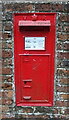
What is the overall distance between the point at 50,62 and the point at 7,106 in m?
0.86

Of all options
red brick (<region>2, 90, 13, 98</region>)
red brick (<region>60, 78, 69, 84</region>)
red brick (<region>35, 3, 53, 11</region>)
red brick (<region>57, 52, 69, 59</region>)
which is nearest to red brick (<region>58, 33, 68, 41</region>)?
red brick (<region>57, 52, 69, 59</region>)

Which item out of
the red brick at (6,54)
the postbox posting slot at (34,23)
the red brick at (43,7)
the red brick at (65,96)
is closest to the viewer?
the postbox posting slot at (34,23)

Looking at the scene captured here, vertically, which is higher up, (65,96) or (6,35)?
(6,35)

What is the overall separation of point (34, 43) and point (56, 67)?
44 cm

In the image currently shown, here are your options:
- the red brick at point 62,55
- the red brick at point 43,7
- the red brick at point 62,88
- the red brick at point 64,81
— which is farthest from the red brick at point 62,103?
the red brick at point 43,7

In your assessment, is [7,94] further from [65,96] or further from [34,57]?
[65,96]

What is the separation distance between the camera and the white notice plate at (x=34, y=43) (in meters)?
3.15

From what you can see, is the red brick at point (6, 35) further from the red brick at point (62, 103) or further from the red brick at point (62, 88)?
the red brick at point (62, 103)

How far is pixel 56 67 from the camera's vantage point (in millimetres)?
3270

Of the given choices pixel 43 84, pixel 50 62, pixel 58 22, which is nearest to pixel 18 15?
pixel 58 22

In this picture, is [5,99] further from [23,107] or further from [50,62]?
[50,62]

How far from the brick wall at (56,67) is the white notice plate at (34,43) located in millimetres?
191

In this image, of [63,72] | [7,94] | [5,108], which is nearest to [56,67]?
[63,72]

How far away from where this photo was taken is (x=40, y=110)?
11.2 ft
